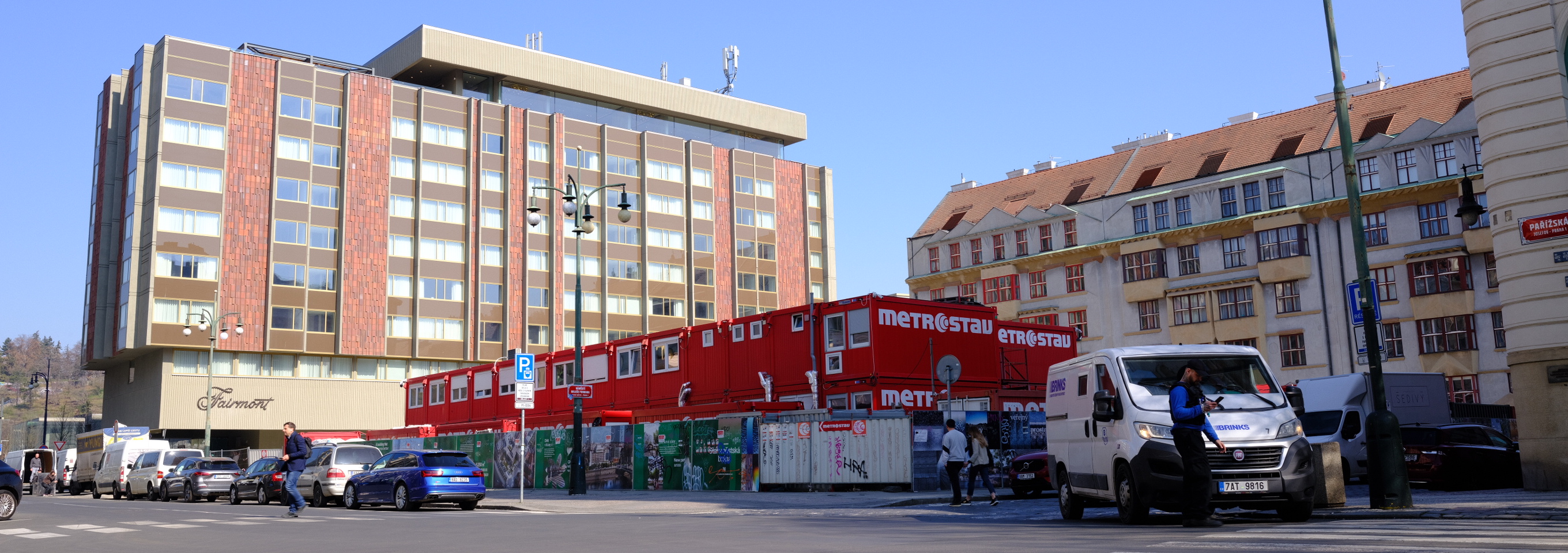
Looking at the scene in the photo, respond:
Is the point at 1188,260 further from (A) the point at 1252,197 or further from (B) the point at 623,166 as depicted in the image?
(B) the point at 623,166

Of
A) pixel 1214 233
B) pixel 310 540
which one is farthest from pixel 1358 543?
pixel 1214 233

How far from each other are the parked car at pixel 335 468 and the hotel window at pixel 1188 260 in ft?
128

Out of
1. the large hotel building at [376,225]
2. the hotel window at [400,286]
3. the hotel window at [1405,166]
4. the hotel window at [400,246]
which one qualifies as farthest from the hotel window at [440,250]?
the hotel window at [1405,166]

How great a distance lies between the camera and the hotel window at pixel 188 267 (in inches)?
2394

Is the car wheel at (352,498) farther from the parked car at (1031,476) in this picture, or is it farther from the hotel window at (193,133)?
the hotel window at (193,133)

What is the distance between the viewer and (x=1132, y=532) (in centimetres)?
1110

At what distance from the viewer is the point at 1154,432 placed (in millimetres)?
12266

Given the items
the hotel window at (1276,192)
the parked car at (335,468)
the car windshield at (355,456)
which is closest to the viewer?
the parked car at (335,468)

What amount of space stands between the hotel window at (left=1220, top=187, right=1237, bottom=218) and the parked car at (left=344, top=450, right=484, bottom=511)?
39.2 m

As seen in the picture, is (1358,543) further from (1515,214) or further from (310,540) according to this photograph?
(1515,214)

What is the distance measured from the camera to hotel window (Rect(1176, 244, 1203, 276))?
5231 centimetres

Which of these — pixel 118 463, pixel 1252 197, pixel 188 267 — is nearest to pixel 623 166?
A: pixel 188 267

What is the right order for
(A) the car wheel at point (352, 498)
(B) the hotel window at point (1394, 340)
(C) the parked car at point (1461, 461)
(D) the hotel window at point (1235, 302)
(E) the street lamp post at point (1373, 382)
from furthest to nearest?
(D) the hotel window at point (1235, 302), (B) the hotel window at point (1394, 340), (A) the car wheel at point (352, 498), (C) the parked car at point (1461, 461), (E) the street lamp post at point (1373, 382)

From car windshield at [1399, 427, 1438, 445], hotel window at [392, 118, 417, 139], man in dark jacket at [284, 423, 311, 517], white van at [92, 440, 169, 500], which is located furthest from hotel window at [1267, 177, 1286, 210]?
hotel window at [392, 118, 417, 139]
